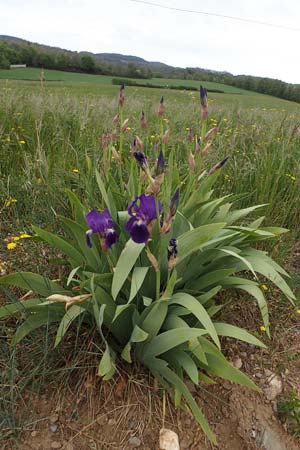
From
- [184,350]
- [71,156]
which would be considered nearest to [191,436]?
[184,350]

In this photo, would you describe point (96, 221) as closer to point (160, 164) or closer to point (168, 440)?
point (160, 164)

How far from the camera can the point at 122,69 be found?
110 feet

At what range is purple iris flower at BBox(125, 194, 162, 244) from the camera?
3.79 ft

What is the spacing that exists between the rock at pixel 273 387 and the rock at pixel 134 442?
0.61m

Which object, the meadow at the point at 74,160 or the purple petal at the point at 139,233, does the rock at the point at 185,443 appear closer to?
the purple petal at the point at 139,233

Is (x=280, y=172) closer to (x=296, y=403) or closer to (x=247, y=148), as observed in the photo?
(x=247, y=148)

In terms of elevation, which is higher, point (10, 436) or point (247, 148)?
point (247, 148)

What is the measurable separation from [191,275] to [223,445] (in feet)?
2.20

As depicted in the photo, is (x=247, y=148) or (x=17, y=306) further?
(x=247, y=148)

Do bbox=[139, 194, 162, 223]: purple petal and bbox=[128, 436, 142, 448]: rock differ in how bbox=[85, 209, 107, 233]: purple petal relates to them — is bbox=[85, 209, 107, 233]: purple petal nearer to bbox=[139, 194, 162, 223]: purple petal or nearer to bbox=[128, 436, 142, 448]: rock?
bbox=[139, 194, 162, 223]: purple petal

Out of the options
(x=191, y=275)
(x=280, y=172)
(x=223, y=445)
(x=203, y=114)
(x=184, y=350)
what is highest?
(x=203, y=114)

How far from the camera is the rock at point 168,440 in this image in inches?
53.6

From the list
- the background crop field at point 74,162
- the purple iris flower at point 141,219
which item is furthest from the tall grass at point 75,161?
the purple iris flower at point 141,219

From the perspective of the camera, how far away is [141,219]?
46.7 inches
